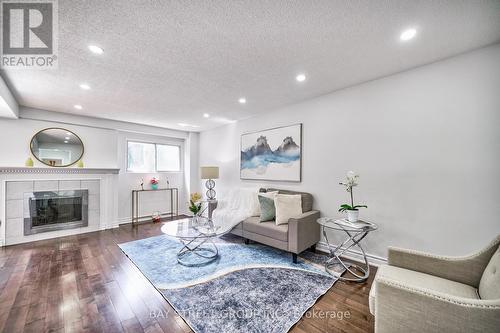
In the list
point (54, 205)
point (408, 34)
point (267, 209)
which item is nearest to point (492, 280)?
point (408, 34)

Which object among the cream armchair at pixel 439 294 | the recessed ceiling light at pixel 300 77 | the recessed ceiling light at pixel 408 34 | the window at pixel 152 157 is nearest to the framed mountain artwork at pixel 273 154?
the recessed ceiling light at pixel 300 77

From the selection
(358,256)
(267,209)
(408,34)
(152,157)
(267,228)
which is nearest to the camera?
(408,34)

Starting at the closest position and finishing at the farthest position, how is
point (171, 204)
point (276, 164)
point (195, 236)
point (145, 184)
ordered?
point (195, 236) < point (276, 164) < point (145, 184) < point (171, 204)

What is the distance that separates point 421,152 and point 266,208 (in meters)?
2.18

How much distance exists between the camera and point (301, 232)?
273 cm

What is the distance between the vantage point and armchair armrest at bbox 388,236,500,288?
1.47 meters

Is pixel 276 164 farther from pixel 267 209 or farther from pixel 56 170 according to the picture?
pixel 56 170

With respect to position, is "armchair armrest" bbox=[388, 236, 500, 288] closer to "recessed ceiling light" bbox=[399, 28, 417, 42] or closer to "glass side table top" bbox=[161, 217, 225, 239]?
"recessed ceiling light" bbox=[399, 28, 417, 42]

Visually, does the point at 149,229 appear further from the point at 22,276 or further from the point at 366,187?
the point at 366,187

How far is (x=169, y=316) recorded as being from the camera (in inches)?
70.4

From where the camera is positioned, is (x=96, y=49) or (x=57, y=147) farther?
(x=57, y=147)

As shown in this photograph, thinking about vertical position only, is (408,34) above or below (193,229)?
above

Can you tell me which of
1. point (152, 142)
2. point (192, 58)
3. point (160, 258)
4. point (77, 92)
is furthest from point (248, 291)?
point (152, 142)

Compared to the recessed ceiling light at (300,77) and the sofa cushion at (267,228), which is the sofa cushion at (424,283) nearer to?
the sofa cushion at (267,228)
